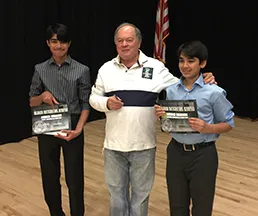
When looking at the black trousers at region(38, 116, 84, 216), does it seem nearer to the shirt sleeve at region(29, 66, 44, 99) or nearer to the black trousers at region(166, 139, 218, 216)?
the shirt sleeve at region(29, 66, 44, 99)

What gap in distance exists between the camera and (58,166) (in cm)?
220

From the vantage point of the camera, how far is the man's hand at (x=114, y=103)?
1804 millimetres

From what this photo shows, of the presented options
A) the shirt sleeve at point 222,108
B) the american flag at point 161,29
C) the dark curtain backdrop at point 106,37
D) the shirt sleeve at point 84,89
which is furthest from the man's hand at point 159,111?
the american flag at point 161,29

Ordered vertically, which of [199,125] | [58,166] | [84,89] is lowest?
[58,166]

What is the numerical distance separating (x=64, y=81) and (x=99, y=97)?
0.93 ft

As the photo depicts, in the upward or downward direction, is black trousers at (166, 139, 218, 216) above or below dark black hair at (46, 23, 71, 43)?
below

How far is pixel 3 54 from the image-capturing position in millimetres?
4250

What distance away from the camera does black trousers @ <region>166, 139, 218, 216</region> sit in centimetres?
176

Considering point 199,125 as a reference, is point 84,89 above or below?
above

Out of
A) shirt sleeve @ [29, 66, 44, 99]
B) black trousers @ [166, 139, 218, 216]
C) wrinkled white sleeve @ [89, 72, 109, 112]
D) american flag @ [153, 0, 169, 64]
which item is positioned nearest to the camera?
black trousers @ [166, 139, 218, 216]

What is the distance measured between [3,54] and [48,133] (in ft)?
8.85

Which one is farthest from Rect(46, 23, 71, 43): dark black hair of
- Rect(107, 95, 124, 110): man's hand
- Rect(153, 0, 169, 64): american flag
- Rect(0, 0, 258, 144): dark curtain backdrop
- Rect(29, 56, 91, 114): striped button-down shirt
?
Rect(153, 0, 169, 64): american flag

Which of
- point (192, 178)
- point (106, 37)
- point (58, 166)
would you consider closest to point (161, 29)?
point (106, 37)

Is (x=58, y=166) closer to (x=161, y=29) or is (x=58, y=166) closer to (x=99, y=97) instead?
(x=99, y=97)
